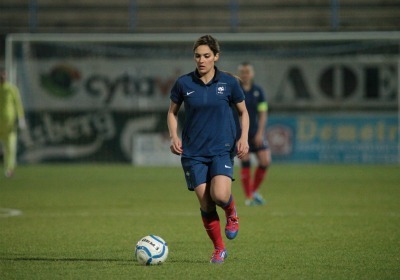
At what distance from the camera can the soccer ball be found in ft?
25.5

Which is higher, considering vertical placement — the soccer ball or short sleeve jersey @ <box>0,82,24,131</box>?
the soccer ball

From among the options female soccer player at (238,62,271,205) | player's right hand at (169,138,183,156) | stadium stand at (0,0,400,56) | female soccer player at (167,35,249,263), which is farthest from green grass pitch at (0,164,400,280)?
stadium stand at (0,0,400,56)

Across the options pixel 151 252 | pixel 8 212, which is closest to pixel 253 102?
pixel 8 212

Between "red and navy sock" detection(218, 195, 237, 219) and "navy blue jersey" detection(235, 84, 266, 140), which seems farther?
"navy blue jersey" detection(235, 84, 266, 140)

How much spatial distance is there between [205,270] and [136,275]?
0.61 meters

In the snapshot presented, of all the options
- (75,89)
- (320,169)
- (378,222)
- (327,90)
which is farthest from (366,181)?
(75,89)

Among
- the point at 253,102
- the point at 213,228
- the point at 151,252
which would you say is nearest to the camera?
the point at 151,252

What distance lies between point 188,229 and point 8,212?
3.44 m

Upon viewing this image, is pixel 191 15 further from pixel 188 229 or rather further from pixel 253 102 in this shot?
pixel 188 229

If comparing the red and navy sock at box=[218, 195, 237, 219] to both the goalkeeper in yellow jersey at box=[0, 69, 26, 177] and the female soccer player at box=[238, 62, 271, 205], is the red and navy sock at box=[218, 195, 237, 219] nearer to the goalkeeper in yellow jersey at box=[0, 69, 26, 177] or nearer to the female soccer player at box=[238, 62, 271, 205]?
the female soccer player at box=[238, 62, 271, 205]

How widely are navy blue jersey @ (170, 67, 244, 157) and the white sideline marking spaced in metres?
5.47

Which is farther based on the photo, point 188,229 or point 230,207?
point 188,229

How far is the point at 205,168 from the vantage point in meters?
7.93

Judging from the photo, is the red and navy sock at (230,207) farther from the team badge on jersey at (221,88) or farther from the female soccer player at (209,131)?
the team badge on jersey at (221,88)
